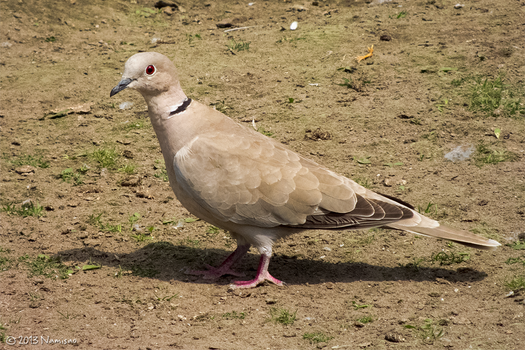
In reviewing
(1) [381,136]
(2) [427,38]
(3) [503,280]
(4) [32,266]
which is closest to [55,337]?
(4) [32,266]

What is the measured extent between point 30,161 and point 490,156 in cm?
551

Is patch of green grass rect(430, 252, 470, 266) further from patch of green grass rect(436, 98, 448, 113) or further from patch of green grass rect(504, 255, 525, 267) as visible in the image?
patch of green grass rect(436, 98, 448, 113)

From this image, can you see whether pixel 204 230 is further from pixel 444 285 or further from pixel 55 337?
pixel 444 285

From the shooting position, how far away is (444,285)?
422 centimetres

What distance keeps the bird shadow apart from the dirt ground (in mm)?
20

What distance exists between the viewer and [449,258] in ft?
14.8

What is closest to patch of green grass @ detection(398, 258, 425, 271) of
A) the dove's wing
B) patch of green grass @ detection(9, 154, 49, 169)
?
the dove's wing

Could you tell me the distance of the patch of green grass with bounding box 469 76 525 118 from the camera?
633 centimetres

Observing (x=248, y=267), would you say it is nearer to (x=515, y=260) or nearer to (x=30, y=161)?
(x=515, y=260)

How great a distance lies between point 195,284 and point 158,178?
1.95m

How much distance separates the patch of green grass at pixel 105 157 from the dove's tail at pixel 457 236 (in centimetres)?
355

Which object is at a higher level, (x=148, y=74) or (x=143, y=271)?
(x=148, y=74)

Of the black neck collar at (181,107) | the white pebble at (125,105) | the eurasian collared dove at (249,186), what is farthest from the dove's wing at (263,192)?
the white pebble at (125,105)

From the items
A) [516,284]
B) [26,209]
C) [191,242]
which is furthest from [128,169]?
[516,284]
